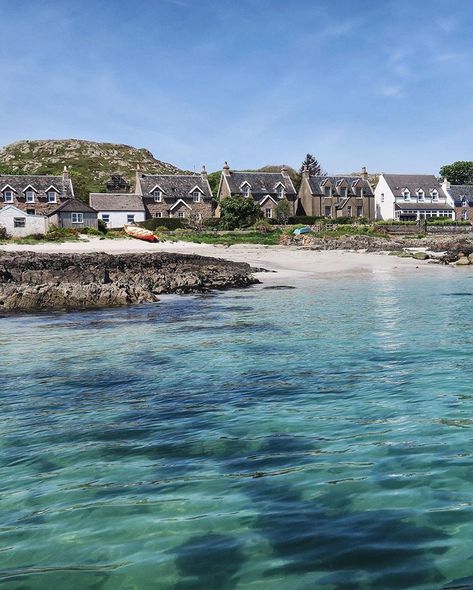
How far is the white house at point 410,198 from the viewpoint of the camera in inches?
4151

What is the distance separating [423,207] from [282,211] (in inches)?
1235

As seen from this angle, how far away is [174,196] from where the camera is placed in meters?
92.7

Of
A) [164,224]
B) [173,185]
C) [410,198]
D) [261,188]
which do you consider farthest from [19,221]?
[410,198]

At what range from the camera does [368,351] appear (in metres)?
14.2

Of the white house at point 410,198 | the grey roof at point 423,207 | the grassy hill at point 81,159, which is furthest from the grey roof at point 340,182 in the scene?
the grassy hill at point 81,159

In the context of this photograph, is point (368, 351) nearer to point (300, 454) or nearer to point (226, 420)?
point (226, 420)

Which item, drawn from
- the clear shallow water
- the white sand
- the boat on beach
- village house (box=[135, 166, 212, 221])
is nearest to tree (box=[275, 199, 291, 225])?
village house (box=[135, 166, 212, 221])

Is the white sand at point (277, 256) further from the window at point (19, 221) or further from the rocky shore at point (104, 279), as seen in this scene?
the window at point (19, 221)

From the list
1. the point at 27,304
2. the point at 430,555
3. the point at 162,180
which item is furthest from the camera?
the point at 162,180

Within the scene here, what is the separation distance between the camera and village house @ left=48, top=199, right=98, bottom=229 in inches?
2682

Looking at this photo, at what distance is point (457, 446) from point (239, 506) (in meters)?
3.05

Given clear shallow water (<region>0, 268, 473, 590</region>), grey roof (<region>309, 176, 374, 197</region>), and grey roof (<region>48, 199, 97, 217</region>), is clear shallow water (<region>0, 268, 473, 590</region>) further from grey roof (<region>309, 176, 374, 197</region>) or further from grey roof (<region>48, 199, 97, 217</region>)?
grey roof (<region>309, 176, 374, 197</region>)

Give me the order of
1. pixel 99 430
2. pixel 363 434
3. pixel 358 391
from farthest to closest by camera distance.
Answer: pixel 358 391 < pixel 99 430 < pixel 363 434

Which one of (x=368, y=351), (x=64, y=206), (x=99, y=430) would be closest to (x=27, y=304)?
(x=368, y=351)
